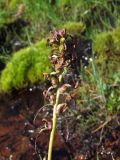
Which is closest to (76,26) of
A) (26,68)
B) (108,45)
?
(108,45)

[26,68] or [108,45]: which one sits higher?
[108,45]

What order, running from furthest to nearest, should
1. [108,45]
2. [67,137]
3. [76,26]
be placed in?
[76,26] → [108,45] → [67,137]

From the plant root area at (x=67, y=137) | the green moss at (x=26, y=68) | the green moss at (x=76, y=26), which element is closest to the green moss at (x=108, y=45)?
the green moss at (x=76, y=26)

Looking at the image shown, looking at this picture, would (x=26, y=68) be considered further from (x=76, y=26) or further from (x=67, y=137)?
(x=67, y=137)

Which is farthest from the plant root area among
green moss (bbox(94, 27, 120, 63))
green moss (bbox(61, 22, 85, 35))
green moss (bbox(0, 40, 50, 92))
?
green moss (bbox(61, 22, 85, 35))

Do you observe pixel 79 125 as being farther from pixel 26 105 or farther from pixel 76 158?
pixel 26 105

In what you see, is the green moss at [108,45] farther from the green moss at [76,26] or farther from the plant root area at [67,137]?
the plant root area at [67,137]

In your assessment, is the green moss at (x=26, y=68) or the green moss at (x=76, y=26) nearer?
the green moss at (x=26, y=68)
